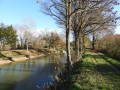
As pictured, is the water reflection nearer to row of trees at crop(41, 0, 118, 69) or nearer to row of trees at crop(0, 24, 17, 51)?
row of trees at crop(41, 0, 118, 69)

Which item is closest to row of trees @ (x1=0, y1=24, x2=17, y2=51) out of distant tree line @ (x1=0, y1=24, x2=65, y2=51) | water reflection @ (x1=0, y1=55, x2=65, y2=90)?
distant tree line @ (x1=0, y1=24, x2=65, y2=51)

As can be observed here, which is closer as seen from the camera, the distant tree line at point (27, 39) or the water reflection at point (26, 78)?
the water reflection at point (26, 78)

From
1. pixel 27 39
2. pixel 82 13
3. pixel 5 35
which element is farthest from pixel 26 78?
pixel 27 39

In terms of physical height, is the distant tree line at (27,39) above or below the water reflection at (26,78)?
above

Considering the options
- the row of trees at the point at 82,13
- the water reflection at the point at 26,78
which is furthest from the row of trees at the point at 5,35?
the row of trees at the point at 82,13

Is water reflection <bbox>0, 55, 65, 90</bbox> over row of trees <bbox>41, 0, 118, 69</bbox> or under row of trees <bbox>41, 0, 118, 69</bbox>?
under

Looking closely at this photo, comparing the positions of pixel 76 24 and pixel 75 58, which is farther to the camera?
pixel 76 24

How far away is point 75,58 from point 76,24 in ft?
18.1

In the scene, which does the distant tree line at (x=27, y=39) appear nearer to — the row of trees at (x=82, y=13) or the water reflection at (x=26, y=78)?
the water reflection at (x=26, y=78)

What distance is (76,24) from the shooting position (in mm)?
13938

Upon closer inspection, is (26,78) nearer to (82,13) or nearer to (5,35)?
(82,13)

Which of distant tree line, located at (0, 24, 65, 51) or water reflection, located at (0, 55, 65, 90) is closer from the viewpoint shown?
water reflection, located at (0, 55, 65, 90)

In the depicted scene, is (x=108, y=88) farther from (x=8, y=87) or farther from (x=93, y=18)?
(x=93, y=18)

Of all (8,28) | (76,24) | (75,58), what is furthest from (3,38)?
(75,58)
